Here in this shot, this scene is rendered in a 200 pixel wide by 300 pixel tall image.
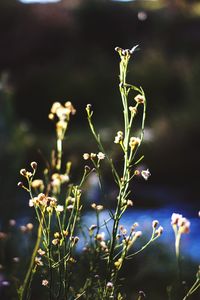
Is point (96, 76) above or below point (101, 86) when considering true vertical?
above

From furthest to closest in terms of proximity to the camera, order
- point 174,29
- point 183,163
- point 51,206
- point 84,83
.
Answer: point 174,29
point 84,83
point 183,163
point 51,206

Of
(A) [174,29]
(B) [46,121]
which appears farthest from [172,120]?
(A) [174,29]

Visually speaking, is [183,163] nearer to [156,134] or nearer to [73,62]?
[156,134]

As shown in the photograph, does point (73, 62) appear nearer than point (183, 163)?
No

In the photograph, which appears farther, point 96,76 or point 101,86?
point 96,76

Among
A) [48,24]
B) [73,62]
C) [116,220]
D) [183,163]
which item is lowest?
[116,220]

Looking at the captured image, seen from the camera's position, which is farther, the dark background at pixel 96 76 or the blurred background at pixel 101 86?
the dark background at pixel 96 76

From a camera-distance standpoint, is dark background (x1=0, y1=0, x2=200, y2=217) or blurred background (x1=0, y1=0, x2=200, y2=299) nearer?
blurred background (x1=0, y1=0, x2=200, y2=299)

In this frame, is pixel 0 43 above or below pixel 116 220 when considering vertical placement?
above
